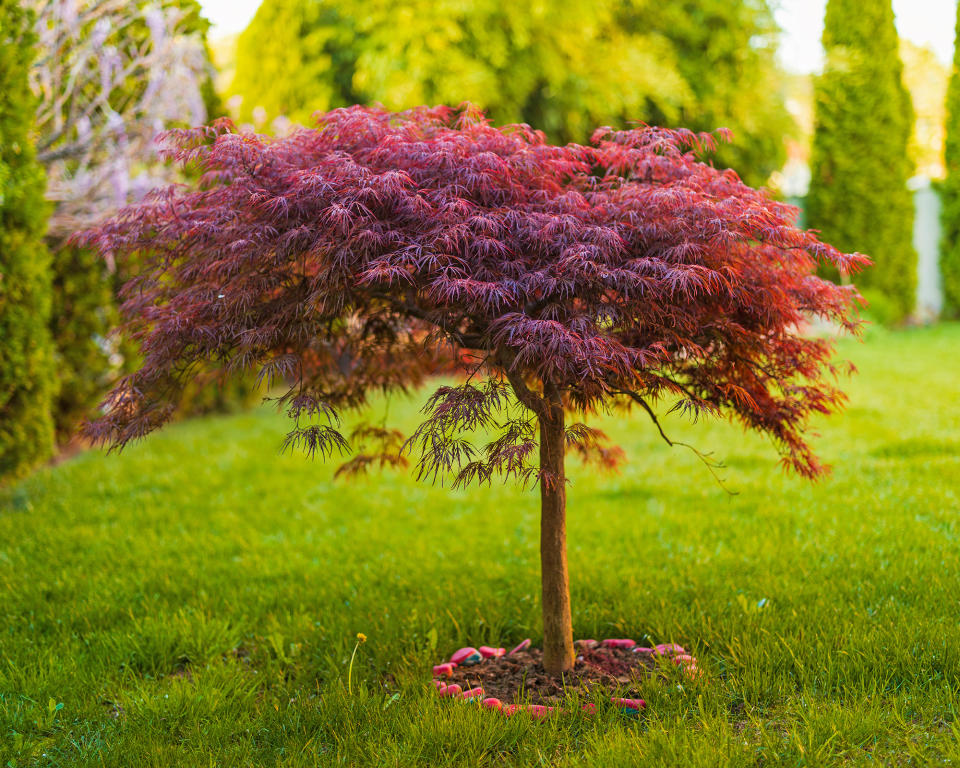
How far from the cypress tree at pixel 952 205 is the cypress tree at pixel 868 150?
38.9 inches

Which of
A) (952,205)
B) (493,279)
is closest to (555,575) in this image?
(493,279)

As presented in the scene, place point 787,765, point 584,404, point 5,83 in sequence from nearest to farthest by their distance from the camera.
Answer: point 787,765 → point 584,404 → point 5,83

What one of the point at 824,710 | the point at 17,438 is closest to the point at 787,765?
the point at 824,710

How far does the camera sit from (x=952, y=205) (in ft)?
50.3

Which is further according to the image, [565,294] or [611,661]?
[611,661]

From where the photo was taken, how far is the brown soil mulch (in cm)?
306

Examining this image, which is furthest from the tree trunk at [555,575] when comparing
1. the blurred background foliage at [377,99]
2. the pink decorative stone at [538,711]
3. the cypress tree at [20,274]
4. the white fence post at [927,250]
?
the white fence post at [927,250]

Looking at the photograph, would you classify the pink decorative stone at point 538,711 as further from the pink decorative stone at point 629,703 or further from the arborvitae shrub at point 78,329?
the arborvitae shrub at point 78,329

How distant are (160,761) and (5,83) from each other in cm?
531

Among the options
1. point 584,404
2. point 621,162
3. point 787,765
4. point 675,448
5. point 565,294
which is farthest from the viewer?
point 675,448

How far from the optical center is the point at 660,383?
2.76 metres

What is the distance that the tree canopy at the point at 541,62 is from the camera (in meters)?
11.4

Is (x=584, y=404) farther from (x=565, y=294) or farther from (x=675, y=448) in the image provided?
(x=675, y=448)

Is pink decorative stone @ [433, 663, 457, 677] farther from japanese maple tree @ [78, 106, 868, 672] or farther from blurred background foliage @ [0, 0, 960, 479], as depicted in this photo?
blurred background foliage @ [0, 0, 960, 479]
